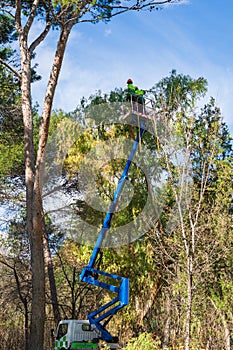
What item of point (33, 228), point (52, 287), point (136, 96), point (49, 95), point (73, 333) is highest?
point (136, 96)

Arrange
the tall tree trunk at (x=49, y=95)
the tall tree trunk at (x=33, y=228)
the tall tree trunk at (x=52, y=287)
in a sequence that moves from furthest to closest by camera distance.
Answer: the tall tree trunk at (x=52, y=287) → the tall tree trunk at (x=49, y=95) → the tall tree trunk at (x=33, y=228)

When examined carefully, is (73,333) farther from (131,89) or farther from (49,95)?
(131,89)

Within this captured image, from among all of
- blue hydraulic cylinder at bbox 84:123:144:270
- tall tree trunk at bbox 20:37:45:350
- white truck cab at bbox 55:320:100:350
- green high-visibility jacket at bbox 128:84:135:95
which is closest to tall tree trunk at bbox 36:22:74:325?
tall tree trunk at bbox 20:37:45:350

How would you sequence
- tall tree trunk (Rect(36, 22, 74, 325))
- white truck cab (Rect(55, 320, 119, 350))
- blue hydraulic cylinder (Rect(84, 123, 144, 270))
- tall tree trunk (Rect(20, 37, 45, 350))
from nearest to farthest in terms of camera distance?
1. tall tree trunk (Rect(20, 37, 45, 350))
2. tall tree trunk (Rect(36, 22, 74, 325))
3. white truck cab (Rect(55, 320, 119, 350))
4. blue hydraulic cylinder (Rect(84, 123, 144, 270))

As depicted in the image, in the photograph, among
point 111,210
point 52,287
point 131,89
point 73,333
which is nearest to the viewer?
point 131,89

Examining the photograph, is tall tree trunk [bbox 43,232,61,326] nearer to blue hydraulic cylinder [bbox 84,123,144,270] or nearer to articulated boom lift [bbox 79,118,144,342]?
articulated boom lift [bbox 79,118,144,342]

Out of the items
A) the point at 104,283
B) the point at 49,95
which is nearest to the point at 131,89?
the point at 49,95

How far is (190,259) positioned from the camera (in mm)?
7109

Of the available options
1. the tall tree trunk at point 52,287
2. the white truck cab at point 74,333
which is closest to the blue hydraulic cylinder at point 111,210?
the white truck cab at point 74,333

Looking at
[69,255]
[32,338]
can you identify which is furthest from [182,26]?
[69,255]

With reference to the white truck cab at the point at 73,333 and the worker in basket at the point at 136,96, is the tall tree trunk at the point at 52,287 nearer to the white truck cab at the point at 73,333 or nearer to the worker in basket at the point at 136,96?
the white truck cab at the point at 73,333

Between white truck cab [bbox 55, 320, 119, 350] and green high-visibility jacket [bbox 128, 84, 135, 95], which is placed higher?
green high-visibility jacket [bbox 128, 84, 135, 95]

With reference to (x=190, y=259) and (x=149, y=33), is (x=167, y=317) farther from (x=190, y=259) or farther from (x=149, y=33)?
(x=149, y=33)

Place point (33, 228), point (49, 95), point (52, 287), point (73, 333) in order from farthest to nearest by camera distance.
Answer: point (52, 287) → point (73, 333) → point (49, 95) → point (33, 228)
